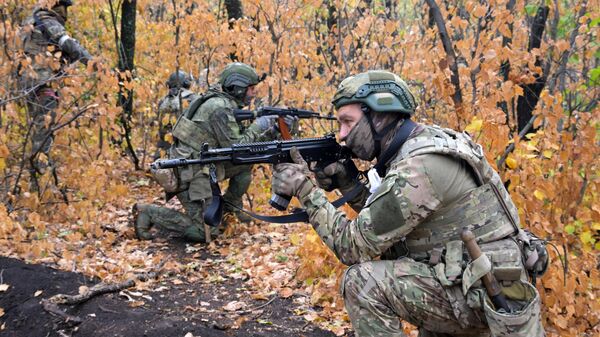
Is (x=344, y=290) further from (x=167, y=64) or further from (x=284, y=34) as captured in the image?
(x=167, y=64)

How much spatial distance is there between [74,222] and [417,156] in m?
5.13

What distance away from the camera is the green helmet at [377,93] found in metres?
2.82

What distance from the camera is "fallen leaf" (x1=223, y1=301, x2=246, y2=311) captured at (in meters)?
4.41

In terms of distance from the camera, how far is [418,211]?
8.55ft

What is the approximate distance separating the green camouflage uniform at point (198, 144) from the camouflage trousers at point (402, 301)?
324 centimetres

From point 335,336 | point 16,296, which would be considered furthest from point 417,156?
point 16,296

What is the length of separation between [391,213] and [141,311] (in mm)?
2191

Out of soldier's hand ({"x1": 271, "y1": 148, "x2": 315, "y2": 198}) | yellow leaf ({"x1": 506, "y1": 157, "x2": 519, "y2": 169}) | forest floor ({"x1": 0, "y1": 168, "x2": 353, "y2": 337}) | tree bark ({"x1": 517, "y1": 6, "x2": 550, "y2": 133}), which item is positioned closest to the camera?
soldier's hand ({"x1": 271, "y1": 148, "x2": 315, "y2": 198})

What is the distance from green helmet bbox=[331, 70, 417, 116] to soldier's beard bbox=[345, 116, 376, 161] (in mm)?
109

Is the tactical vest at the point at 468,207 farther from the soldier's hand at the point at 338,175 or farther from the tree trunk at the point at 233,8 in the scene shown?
the tree trunk at the point at 233,8

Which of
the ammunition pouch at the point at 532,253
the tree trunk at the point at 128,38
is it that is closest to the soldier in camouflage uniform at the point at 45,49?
the tree trunk at the point at 128,38

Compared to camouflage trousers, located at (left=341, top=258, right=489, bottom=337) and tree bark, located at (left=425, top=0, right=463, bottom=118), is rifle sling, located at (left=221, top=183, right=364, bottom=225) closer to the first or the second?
camouflage trousers, located at (left=341, top=258, right=489, bottom=337)

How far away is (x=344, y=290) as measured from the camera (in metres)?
2.89

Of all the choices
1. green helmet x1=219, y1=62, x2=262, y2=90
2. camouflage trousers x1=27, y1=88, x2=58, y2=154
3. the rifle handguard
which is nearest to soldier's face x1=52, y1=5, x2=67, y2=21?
camouflage trousers x1=27, y1=88, x2=58, y2=154
